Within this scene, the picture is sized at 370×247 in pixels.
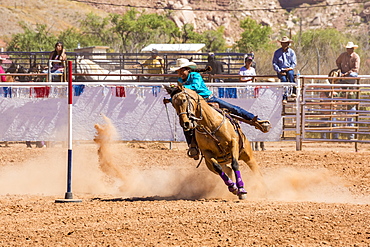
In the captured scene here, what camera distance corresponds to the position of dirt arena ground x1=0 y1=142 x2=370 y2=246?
6.42m

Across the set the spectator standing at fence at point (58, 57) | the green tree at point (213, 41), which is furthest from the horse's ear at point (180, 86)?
the green tree at point (213, 41)

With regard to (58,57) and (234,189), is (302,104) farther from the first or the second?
(234,189)

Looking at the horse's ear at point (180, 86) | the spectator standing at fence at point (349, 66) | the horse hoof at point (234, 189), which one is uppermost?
the spectator standing at fence at point (349, 66)

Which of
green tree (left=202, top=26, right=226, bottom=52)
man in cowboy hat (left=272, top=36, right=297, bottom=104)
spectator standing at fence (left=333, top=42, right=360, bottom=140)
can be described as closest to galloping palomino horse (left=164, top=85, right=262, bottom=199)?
man in cowboy hat (left=272, top=36, right=297, bottom=104)

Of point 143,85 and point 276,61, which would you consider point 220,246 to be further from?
point 276,61

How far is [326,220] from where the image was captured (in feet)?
22.7

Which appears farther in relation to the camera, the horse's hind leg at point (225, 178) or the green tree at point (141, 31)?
the green tree at point (141, 31)

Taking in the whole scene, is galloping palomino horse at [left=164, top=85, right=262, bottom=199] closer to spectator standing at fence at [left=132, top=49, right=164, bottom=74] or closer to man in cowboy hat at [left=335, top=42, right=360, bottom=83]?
man in cowboy hat at [left=335, top=42, right=360, bottom=83]

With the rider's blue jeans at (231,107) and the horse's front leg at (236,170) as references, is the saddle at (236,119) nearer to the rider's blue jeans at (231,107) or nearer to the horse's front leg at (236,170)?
the rider's blue jeans at (231,107)

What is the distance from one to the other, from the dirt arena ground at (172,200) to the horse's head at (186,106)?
3.65 feet

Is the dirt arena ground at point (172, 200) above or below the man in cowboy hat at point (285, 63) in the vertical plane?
below

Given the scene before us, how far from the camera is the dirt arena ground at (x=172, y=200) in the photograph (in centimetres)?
642

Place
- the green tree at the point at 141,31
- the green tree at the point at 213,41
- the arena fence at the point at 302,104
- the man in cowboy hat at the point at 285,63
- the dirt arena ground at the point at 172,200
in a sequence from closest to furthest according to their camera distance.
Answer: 1. the dirt arena ground at the point at 172,200
2. the arena fence at the point at 302,104
3. the man in cowboy hat at the point at 285,63
4. the green tree at the point at 141,31
5. the green tree at the point at 213,41

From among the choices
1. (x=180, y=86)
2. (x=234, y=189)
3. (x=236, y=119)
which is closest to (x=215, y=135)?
(x=234, y=189)
